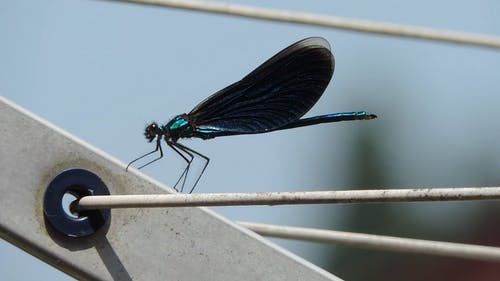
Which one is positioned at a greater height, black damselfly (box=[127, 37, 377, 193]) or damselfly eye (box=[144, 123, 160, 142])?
black damselfly (box=[127, 37, 377, 193])

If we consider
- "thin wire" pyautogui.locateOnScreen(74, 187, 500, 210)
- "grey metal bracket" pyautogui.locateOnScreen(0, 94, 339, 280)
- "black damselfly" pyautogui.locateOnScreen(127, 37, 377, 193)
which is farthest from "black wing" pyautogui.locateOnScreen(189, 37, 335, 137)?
"thin wire" pyautogui.locateOnScreen(74, 187, 500, 210)

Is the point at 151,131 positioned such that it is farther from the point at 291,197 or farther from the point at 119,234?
the point at 291,197

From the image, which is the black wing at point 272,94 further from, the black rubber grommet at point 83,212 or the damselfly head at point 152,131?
the black rubber grommet at point 83,212

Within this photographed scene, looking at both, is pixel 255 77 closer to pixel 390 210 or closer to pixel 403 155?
pixel 390 210

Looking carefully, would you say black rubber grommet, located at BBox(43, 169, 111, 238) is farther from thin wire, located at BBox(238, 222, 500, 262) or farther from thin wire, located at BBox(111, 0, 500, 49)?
thin wire, located at BBox(111, 0, 500, 49)

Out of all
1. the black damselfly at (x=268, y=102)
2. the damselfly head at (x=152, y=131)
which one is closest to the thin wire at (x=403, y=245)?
the black damselfly at (x=268, y=102)

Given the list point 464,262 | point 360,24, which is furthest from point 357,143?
point 360,24
